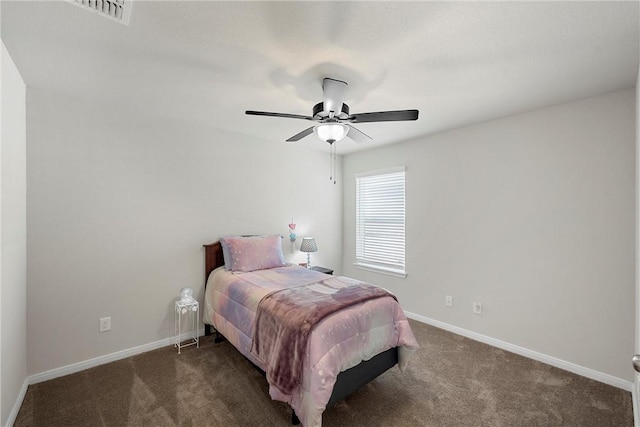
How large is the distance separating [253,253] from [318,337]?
163 centimetres

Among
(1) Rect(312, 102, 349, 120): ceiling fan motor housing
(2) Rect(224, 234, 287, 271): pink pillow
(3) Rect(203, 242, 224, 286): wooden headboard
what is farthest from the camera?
(3) Rect(203, 242, 224, 286): wooden headboard

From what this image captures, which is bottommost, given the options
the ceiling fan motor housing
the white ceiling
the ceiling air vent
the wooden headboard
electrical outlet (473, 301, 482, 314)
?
electrical outlet (473, 301, 482, 314)

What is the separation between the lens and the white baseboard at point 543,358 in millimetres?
2301

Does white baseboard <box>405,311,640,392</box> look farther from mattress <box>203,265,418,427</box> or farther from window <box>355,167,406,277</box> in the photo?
mattress <box>203,265,418,427</box>

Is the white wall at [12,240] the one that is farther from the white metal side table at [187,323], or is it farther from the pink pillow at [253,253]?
the pink pillow at [253,253]

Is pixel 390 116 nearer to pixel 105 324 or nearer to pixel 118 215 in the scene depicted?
pixel 118 215

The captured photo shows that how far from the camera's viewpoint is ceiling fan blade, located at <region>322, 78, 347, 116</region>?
200 cm

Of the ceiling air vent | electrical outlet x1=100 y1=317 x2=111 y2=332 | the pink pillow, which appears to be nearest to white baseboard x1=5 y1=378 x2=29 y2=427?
electrical outlet x1=100 y1=317 x2=111 y2=332

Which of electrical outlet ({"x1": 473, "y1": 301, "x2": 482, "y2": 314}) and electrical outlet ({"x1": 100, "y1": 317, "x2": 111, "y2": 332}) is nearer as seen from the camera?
electrical outlet ({"x1": 100, "y1": 317, "x2": 111, "y2": 332})

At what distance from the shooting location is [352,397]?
217 centimetres

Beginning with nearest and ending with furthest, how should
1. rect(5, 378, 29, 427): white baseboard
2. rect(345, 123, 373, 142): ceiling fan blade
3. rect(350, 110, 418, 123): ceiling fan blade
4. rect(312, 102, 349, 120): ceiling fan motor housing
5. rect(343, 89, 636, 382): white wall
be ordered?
rect(5, 378, 29, 427): white baseboard → rect(350, 110, 418, 123): ceiling fan blade → rect(312, 102, 349, 120): ceiling fan motor housing → rect(343, 89, 636, 382): white wall → rect(345, 123, 373, 142): ceiling fan blade

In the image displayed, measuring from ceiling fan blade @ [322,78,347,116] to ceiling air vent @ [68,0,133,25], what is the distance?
1.15 m

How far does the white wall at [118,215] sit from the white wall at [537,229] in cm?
229

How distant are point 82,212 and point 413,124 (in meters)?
3.42
